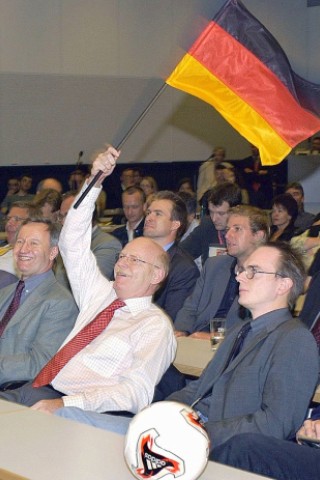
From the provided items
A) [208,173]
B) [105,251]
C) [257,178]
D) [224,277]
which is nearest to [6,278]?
[105,251]

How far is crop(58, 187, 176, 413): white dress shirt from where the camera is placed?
320cm

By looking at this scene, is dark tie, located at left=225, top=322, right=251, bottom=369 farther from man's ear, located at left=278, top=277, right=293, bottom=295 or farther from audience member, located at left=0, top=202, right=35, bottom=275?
audience member, located at left=0, top=202, right=35, bottom=275

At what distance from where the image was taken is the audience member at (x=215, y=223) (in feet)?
20.7

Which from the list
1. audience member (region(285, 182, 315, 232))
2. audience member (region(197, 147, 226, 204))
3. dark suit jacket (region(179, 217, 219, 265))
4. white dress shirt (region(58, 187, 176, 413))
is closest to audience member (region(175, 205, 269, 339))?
white dress shirt (region(58, 187, 176, 413))

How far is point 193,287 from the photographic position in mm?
5223

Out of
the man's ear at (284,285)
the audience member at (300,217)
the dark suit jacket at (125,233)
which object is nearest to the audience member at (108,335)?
the man's ear at (284,285)

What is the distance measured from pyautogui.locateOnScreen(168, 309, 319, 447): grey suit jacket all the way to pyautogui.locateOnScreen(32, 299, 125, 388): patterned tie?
587 millimetres

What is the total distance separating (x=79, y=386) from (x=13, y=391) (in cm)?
35

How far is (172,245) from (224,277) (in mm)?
565

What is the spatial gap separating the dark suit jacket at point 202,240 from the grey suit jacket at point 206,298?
4.90ft

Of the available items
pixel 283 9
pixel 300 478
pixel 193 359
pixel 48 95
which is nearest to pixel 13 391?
pixel 193 359

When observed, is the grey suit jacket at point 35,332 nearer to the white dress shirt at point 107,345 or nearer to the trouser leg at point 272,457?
the white dress shirt at point 107,345

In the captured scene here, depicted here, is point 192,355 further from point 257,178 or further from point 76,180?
point 257,178

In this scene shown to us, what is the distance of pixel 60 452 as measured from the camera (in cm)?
242
